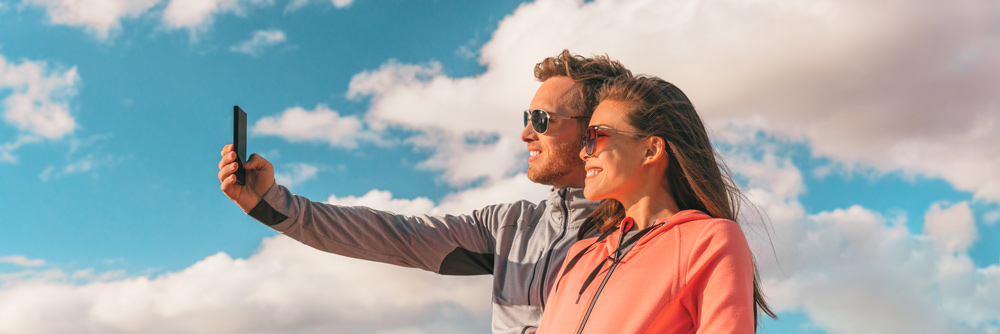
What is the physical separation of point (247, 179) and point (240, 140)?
0.36 meters

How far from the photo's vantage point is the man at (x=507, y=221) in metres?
5.27

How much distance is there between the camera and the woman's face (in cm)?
381

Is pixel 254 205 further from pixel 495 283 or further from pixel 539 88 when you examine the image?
pixel 539 88

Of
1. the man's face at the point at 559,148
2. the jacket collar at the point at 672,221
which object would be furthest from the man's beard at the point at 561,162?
the jacket collar at the point at 672,221

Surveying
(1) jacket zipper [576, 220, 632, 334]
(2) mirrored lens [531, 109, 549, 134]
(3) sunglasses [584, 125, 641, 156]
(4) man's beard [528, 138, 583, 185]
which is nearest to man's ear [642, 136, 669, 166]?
(3) sunglasses [584, 125, 641, 156]

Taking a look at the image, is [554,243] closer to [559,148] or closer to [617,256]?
[559,148]

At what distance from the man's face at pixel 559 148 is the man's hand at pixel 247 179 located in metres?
1.94

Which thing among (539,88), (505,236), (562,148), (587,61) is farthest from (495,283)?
(587,61)

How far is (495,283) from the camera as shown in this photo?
553 cm

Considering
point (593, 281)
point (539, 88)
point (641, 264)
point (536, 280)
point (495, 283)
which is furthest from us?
point (539, 88)

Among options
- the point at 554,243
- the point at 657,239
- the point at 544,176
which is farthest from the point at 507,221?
the point at 657,239

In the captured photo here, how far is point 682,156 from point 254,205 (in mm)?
3125

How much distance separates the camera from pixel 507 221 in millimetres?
5754

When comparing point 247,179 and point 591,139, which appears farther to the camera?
point 247,179
